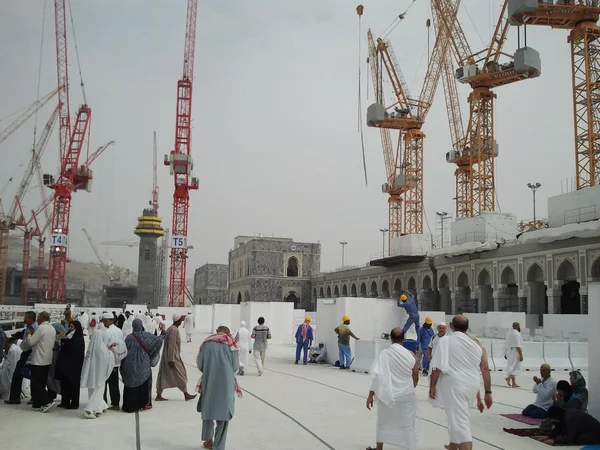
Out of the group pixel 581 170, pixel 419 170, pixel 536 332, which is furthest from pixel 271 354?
pixel 419 170

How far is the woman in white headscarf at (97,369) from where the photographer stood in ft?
28.7

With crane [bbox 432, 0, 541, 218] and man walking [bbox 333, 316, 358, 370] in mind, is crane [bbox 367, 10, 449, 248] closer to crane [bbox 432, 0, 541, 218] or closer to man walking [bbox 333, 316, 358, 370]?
crane [bbox 432, 0, 541, 218]

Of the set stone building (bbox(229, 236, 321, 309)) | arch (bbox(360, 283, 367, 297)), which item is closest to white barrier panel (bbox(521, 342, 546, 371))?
arch (bbox(360, 283, 367, 297))

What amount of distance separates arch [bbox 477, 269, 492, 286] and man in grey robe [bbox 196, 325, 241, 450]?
35654mm

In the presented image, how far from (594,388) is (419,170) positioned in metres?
56.6

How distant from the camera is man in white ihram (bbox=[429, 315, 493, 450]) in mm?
6129

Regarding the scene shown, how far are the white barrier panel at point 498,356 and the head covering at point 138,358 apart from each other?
34.9 feet

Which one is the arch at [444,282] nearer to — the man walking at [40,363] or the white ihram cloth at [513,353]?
the white ihram cloth at [513,353]

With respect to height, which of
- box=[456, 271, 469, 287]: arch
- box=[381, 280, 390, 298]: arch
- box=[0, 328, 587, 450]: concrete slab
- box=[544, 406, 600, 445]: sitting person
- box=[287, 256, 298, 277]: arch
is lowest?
box=[0, 328, 587, 450]: concrete slab

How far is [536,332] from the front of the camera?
2548 centimetres

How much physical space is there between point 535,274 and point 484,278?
5.71 metres

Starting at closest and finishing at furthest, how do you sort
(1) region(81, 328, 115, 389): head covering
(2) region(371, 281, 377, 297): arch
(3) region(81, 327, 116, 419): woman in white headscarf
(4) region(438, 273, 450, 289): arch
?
(3) region(81, 327, 116, 419): woman in white headscarf, (1) region(81, 328, 115, 389): head covering, (4) region(438, 273, 450, 289): arch, (2) region(371, 281, 377, 297): arch

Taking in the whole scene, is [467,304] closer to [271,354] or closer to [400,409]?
[271,354]

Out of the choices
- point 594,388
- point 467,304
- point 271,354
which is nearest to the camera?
point 594,388
